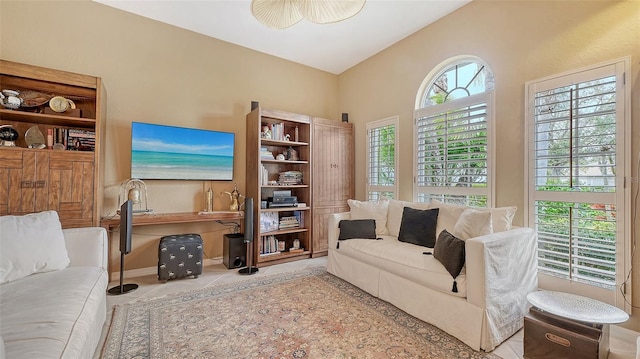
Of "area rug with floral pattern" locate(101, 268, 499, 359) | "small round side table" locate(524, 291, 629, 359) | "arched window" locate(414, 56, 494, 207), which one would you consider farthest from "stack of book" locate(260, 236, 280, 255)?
"small round side table" locate(524, 291, 629, 359)

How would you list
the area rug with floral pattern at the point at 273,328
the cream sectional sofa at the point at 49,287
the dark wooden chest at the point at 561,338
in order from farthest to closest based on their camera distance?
the area rug with floral pattern at the point at 273,328 < the dark wooden chest at the point at 561,338 < the cream sectional sofa at the point at 49,287

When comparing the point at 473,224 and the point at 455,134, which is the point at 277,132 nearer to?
the point at 455,134

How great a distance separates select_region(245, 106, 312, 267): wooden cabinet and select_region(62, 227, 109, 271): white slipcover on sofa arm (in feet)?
5.59

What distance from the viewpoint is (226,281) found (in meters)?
3.03

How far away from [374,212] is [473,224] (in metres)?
1.18

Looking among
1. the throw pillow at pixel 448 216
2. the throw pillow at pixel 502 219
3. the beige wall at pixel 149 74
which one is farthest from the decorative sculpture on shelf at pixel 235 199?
the throw pillow at pixel 502 219

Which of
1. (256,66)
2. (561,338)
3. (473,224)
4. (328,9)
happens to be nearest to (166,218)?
(256,66)

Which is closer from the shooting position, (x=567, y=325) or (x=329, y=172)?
(x=567, y=325)

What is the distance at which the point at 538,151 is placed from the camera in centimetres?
239

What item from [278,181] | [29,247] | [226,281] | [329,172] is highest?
[329,172]

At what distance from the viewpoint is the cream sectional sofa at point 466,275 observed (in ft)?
5.92

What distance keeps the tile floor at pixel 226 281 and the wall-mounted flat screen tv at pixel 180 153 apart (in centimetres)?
120

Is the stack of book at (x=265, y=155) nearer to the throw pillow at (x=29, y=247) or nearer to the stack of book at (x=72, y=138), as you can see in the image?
the stack of book at (x=72, y=138)

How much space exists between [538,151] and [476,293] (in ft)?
4.83
